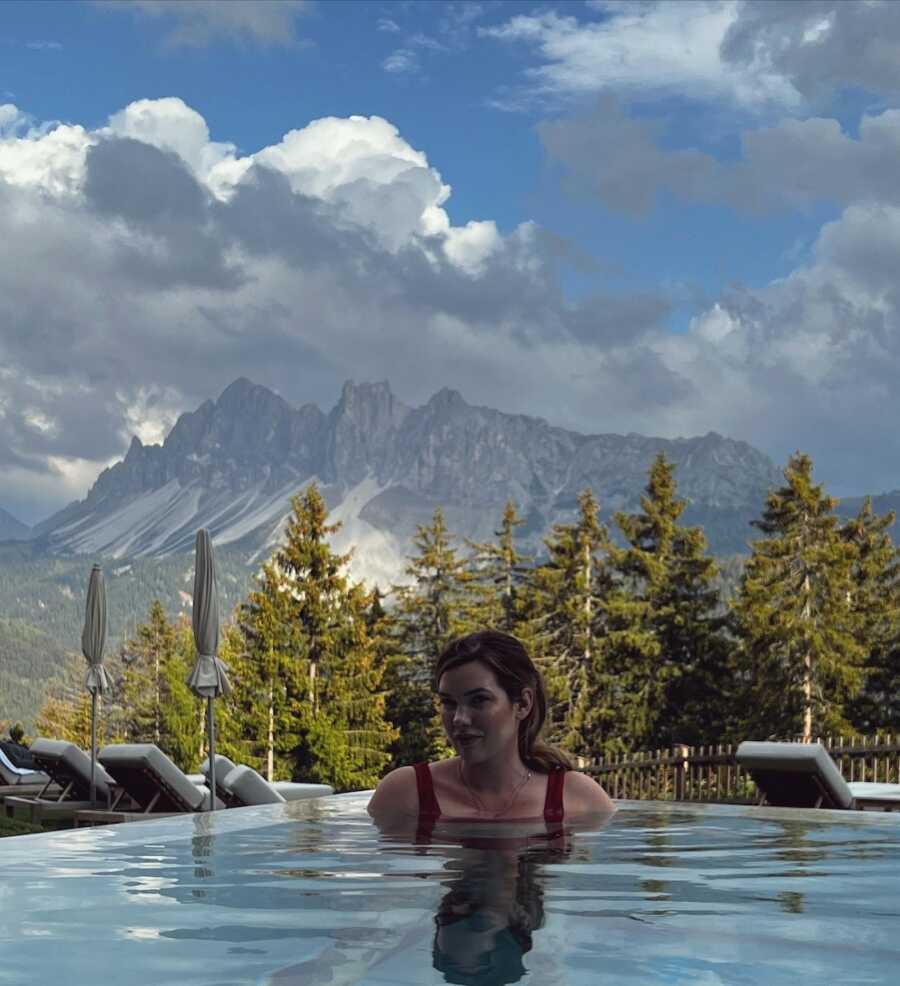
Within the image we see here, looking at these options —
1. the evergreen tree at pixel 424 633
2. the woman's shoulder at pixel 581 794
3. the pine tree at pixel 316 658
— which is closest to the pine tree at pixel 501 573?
the evergreen tree at pixel 424 633

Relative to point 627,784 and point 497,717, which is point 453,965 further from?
point 627,784

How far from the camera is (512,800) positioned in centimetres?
462

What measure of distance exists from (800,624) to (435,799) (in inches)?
1175

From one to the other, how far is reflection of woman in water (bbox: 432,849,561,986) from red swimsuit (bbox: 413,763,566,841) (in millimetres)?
497

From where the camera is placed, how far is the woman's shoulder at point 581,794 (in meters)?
4.70

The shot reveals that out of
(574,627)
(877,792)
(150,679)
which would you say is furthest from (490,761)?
(150,679)

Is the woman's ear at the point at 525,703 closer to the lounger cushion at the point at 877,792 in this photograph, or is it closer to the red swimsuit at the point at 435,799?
the red swimsuit at the point at 435,799

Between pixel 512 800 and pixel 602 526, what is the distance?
109 ft

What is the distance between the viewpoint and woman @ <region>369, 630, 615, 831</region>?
14.2ft

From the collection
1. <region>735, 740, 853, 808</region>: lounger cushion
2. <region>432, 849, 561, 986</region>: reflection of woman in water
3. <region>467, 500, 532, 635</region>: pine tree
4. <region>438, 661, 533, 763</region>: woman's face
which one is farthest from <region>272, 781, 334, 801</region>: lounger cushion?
<region>467, 500, 532, 635</region>: pine tree

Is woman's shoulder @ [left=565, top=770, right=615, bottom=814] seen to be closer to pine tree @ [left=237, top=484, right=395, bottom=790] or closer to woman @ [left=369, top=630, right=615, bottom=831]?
woman @ [left=369, top=630, right=615, bottom=831]

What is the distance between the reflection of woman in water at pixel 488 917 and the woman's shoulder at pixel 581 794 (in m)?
0.57

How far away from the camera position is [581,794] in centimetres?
476

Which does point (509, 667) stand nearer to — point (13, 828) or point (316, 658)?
point (13, 828)
